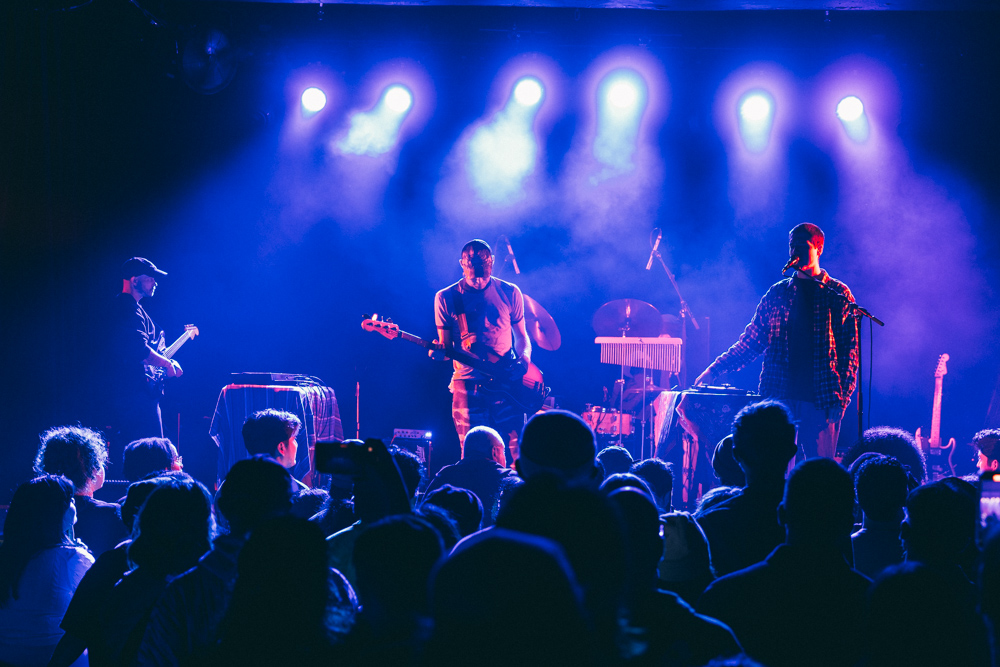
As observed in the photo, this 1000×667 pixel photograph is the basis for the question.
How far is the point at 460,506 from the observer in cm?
272

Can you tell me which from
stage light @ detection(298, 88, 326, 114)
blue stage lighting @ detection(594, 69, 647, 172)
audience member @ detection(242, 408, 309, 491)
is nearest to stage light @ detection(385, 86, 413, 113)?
stage light @ detection(298, 88, 326, 114)

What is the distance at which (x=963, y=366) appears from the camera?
9086mm

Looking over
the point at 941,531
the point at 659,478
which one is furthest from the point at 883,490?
the point at 659,478

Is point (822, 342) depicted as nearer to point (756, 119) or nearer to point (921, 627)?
point (921, 627)

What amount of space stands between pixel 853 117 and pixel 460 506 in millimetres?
8152

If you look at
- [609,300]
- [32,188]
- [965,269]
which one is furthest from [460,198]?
[965,269]

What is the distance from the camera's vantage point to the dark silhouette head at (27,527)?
2.79 m

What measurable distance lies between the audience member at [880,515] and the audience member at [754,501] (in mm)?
332

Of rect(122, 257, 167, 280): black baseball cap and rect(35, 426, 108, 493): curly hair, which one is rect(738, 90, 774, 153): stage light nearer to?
rect(122, 257, 167, 280): black baseball cap

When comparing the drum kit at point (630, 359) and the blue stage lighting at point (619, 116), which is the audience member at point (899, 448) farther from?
the blue stage lighting at point (619, 116)

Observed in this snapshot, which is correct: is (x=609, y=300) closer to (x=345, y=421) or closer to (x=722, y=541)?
(x=345, y=421)

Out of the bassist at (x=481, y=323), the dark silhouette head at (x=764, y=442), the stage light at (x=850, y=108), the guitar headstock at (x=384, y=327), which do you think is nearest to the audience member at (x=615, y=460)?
the dark silhouette head at (x=764, y=442)

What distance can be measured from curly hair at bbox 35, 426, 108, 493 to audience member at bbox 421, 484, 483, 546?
2.03 metres

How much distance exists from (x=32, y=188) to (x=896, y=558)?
8.28 m
